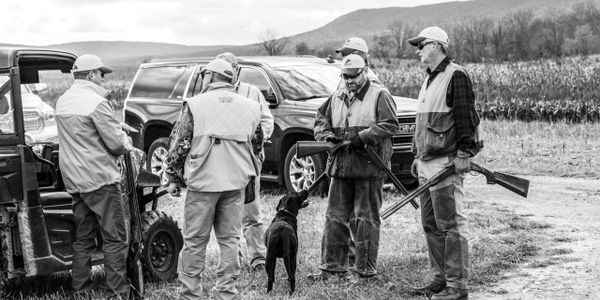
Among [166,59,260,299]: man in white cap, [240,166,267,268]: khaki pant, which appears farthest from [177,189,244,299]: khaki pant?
[240,166,267,268]: khaki pant

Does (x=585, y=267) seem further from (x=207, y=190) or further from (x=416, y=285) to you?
(x=207, y=190)

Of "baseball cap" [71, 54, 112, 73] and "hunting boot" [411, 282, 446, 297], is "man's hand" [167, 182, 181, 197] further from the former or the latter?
"hunting boot" [411, 282, 446, 297]

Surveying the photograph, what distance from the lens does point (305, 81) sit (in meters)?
12.6

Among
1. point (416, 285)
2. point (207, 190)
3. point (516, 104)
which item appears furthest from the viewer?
point (516, 104)

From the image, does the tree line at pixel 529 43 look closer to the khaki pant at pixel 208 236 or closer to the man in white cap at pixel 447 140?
the man in white cap at pixel 447 140

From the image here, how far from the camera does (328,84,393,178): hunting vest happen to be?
735 cm

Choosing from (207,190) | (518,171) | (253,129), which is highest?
(253,129)

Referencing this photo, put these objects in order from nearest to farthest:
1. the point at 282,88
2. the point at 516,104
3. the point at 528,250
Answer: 1. the point at 528,250
2. the point at 282,88
3. the point at 516,104

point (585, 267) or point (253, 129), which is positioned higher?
point (253, 129)

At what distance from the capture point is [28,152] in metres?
6.46

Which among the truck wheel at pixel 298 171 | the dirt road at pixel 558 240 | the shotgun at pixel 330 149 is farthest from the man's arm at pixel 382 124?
the truck wheel at pixel 298 171

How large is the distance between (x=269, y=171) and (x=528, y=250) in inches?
194

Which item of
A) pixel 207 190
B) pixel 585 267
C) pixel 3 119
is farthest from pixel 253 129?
pixel 585 267

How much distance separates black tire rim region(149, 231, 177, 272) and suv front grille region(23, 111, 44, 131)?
315 inches
